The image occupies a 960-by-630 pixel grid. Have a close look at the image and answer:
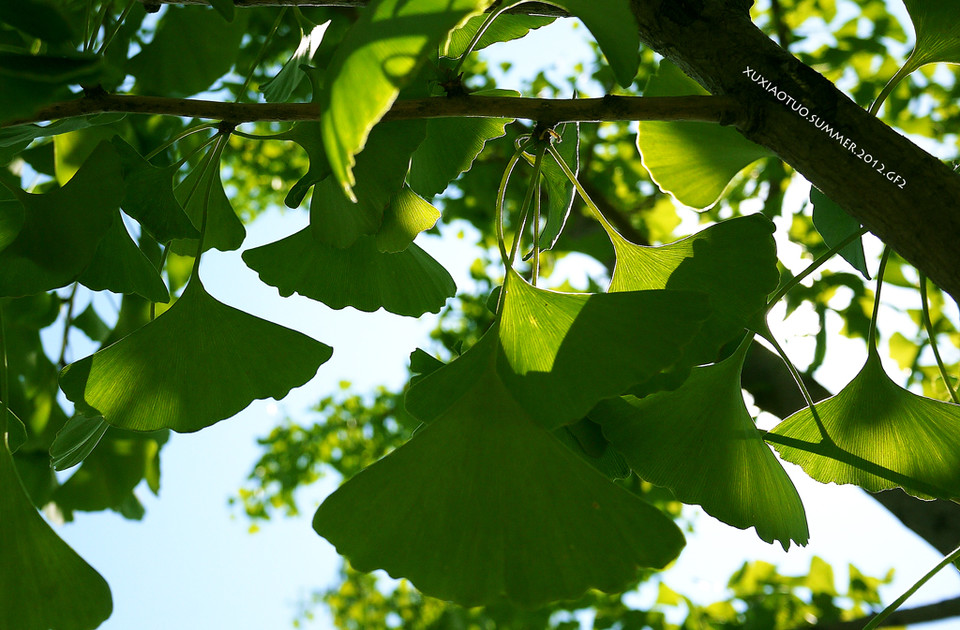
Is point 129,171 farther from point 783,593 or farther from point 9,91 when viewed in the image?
point 783,593

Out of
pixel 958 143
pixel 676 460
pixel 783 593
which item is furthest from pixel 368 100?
pixel 958 143

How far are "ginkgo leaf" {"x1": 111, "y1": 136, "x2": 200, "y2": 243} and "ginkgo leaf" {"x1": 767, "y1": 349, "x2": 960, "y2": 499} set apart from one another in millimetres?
365

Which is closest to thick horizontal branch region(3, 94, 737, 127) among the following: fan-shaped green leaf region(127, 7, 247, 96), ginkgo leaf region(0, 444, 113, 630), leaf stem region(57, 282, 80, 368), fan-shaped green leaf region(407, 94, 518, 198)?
fan-shaped green leaf region(407, 94, 518, 198)

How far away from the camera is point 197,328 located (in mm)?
407

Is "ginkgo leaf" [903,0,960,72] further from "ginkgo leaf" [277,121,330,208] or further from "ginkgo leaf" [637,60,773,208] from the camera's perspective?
"ginkgo leaf" [277,121,330,208]

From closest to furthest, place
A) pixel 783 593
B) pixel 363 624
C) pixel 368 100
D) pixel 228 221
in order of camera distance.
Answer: pixel 368 100
pixel 228 221
pixel 783 593
pixel 363 624

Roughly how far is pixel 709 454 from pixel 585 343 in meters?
0.13

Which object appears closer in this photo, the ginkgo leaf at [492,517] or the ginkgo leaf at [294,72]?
the ginkgo leaf at [492,517]

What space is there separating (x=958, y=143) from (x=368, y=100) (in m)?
2.14

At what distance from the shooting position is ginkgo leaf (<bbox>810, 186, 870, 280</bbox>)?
0.44 meters

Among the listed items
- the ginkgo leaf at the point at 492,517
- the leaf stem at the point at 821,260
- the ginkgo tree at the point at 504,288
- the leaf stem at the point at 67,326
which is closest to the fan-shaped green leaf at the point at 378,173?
the ginkgo tree at the point at 504,288

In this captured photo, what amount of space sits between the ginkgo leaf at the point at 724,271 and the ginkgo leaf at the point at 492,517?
9cm

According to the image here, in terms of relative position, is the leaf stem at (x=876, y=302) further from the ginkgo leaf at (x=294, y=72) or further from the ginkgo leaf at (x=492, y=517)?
the ginkgo leaf at (x=294, y=72)

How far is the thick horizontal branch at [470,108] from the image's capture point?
1.03 feet
